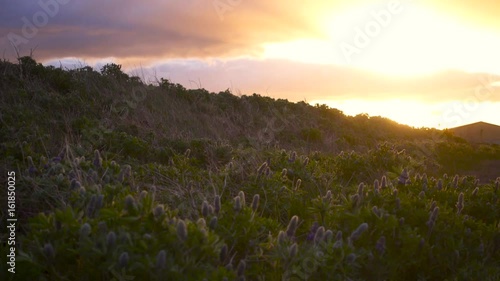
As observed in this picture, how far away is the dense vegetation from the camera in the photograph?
304cm

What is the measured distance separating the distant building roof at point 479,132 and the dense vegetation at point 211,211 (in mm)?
8482

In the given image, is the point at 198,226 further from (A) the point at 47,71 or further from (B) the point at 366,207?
(A) the point at 47,71

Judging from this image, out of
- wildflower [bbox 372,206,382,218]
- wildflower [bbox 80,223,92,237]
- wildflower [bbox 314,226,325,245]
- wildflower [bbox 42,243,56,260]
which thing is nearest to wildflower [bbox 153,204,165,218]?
wildflower [bbox 80,223,92,237]

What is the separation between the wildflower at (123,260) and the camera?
282 cm

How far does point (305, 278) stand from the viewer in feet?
10.9

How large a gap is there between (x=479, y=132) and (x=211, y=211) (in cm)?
1777

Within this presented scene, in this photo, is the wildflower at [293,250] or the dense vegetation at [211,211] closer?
the dense vegetation at [211,211]

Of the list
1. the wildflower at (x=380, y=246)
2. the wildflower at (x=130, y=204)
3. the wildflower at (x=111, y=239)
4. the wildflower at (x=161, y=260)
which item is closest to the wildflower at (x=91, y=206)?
the wildflower at (x=130, y=204)

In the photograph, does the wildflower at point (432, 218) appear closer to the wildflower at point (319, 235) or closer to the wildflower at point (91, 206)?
the wildflower at point (319, 235)

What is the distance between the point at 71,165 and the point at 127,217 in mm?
1773

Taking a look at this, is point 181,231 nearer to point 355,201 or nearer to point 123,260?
point 123,260

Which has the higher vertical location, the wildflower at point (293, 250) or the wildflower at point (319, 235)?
the wildflower at point (319, 235)

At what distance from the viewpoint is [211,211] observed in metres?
3.56

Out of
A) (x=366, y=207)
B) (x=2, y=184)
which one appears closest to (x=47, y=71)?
(x=2, y=184)
